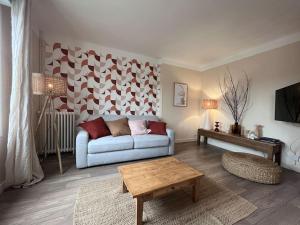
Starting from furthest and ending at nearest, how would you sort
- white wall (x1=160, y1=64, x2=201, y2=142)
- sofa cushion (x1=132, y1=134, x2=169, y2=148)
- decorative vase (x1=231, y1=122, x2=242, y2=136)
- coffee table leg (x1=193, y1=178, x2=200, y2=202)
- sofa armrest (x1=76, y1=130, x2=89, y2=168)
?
white wall (x1=160, y1=64, x2=201, y2=142) < decorative vase (x1=231, y1=122, x2=242, y2=136) < sofa cushion (x1=132, y1=134, x2=169, y2=148) < sofa armrest (x1=76, y1=130, x2=89, y2=168) < coffee table leg (x1=193, y1=178, x2=200, y2=202)

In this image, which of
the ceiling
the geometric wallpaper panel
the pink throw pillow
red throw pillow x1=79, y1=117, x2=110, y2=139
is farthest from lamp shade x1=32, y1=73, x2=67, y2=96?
the pink throw pillow

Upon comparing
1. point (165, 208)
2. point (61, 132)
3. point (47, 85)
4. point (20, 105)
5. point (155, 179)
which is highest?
point (47, 85)

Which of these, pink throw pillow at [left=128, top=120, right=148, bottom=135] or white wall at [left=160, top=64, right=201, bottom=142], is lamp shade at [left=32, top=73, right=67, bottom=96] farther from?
white wall at [left=160, top=64, right=201, bottom=142]

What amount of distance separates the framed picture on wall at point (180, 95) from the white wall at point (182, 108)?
10 centimetres

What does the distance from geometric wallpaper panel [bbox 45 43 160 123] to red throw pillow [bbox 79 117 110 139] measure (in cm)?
48

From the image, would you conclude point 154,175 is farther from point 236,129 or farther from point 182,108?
point 182,108

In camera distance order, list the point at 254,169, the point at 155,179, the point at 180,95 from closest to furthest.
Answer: the point at 155,179, the point at 254,169, the point at 180,95

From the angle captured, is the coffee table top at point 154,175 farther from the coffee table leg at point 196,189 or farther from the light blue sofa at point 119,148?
the light blue sofa at point 119,148

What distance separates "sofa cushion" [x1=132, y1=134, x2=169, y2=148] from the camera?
2628 millimetres

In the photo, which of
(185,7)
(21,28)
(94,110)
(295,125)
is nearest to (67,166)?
(94,110)

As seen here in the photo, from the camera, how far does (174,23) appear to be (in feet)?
7.33

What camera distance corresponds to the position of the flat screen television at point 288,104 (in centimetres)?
228

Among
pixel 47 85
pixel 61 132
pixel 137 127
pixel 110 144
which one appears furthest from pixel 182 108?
pixel 47 85

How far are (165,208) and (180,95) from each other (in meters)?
3.14
